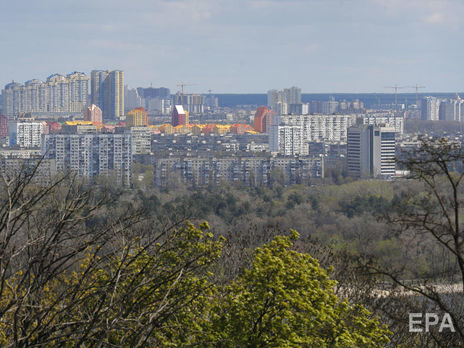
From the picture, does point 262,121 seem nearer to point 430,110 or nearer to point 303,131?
point 303,131

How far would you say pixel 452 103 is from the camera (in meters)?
133

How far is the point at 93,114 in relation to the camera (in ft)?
396

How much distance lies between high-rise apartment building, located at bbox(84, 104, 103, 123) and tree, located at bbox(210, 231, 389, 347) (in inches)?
4506

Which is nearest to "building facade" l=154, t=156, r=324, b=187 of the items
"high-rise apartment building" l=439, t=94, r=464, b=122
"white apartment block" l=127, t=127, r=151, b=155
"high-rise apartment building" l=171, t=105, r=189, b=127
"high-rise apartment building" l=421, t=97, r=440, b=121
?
"white apartment block" l=127, t=127, r=151, b=155

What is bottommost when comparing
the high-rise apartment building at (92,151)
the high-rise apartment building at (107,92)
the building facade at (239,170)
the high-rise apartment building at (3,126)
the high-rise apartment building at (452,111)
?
the building facade at (239,170)

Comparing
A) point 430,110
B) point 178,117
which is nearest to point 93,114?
Answer: point 178,117

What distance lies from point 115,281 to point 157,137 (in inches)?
3399

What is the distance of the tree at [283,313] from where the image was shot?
19.4 ft

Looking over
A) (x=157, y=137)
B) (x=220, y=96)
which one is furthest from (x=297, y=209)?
(x=220, y=96)

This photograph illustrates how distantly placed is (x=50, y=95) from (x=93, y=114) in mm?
18293

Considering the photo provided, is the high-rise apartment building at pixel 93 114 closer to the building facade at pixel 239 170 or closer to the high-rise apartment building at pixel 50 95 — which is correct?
the high-rise apartment building at pixel 50 95

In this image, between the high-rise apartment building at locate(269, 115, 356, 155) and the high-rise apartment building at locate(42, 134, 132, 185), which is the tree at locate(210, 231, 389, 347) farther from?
the high-rise apartment building at locate(269, 115, 356, 155)

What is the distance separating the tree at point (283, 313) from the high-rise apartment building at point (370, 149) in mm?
62477

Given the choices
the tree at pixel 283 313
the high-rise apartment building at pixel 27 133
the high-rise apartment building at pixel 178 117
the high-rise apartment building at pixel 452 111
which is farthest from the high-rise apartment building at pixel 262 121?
the tree at pixel 283 313
